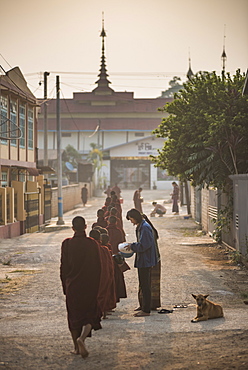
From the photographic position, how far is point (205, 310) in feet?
32.1

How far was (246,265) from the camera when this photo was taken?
1634cm

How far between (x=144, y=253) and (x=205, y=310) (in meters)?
1.29

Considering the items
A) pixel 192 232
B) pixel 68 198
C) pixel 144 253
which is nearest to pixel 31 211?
pixel 192 232

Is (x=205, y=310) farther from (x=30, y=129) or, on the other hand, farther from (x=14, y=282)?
(x=30, y=129)

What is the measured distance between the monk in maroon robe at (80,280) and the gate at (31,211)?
21.5 m

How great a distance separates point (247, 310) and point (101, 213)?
5435mm

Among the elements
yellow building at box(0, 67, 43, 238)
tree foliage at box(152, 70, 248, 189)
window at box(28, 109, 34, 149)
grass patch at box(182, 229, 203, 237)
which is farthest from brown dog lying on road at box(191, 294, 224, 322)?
window at box(28, 109, 34, 149)

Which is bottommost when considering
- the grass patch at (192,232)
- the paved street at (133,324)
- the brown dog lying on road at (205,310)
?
the grass patch at (192,232)

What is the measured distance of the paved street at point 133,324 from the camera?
7.59m

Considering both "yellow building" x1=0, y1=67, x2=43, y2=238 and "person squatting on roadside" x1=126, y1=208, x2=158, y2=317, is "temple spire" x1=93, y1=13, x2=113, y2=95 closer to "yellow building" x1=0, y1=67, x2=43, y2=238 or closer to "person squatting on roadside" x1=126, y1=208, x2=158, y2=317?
"yellow building" x1=0, y1=67, x2=43, y2=238

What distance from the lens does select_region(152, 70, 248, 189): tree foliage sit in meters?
19.9

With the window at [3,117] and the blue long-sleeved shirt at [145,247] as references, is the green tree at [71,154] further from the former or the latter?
the blue long-sleeved shirt at [145,247]

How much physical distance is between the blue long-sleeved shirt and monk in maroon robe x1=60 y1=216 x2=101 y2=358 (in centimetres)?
212

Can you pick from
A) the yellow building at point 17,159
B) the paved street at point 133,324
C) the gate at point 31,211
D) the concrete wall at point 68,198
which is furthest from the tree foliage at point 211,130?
the concrete wall at point 68,198
